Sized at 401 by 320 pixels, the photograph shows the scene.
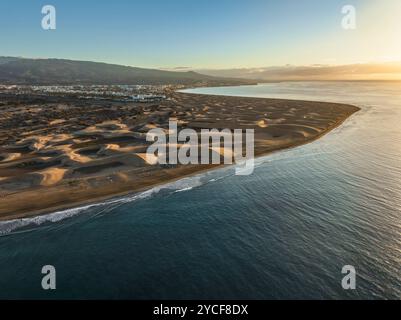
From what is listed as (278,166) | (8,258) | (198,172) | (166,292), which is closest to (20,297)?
(8,258)

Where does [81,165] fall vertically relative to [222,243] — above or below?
above

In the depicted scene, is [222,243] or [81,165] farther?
[81,165]

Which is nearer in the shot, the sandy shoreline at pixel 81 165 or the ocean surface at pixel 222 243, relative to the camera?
the ocean surface at pixel 222 243

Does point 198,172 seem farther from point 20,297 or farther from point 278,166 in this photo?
point 20,297

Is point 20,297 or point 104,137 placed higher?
point 104,137

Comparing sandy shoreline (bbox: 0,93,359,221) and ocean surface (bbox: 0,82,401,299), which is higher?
sandy shoreline (bbox: 0,93,359,221)

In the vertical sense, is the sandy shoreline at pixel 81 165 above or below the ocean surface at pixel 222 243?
above

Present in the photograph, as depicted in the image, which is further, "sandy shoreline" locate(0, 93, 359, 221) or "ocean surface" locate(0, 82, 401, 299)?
"sandy shoreline" locate(0, 93, 359, 221)
